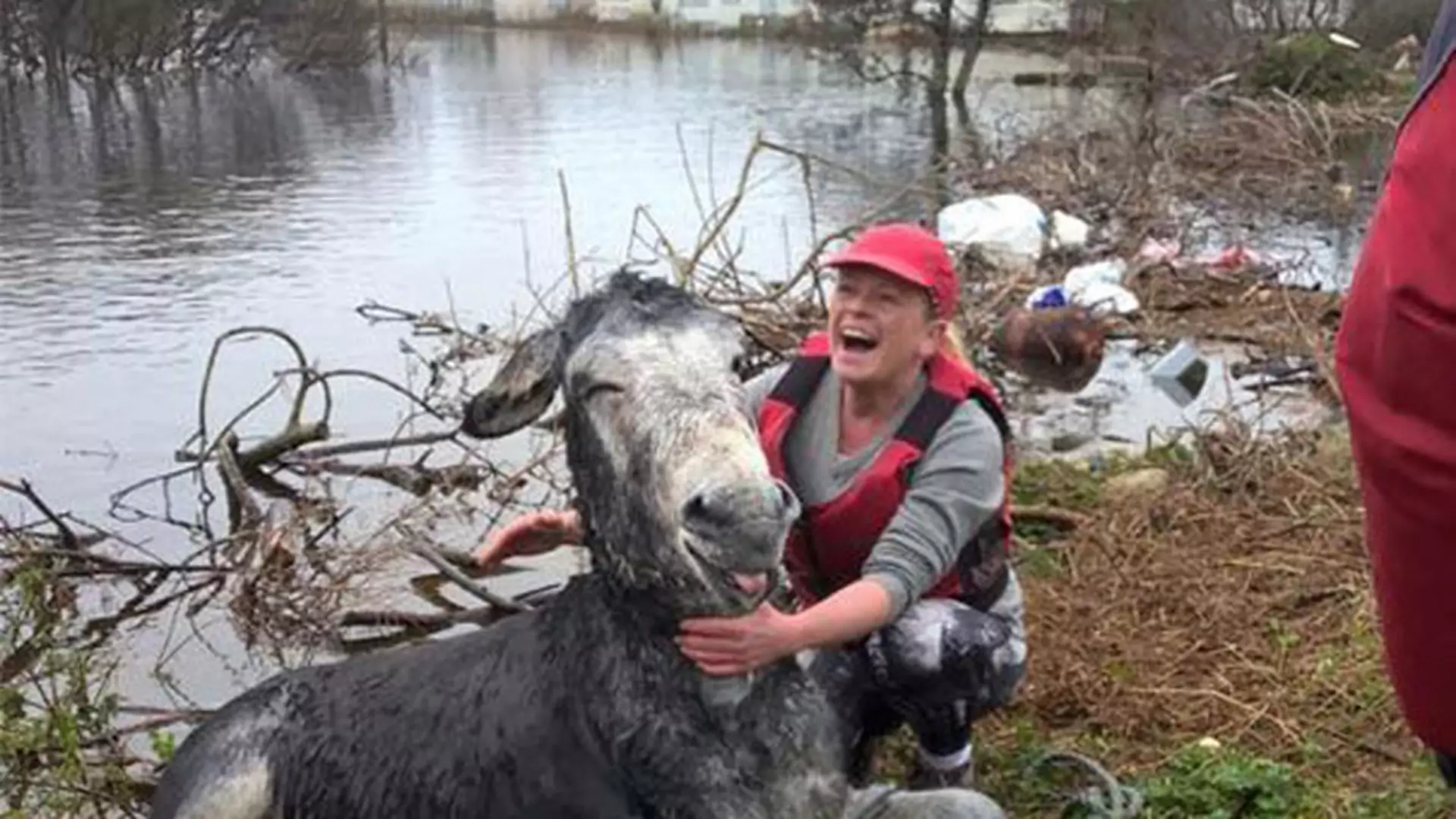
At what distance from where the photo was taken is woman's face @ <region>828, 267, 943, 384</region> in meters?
3.93

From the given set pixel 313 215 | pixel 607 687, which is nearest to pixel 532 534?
pixel 607 687

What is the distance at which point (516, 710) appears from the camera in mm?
3389

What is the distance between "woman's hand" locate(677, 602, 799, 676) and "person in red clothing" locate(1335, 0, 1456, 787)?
119 cm

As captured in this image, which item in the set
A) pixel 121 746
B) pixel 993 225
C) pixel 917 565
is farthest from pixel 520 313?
pixel 917 565

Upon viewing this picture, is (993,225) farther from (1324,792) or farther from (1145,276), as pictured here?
(1324,792)

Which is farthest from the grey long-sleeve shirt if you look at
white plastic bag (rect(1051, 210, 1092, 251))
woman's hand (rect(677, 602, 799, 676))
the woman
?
white plastic bag (rect(1051, 210, 1092, 251))

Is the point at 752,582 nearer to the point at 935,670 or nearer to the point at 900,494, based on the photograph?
the point at 900,494

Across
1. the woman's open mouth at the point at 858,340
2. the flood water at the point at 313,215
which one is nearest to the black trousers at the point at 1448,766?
the woman's open mouth at the point at 858,340

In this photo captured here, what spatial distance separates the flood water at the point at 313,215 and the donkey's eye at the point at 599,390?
4137 mm

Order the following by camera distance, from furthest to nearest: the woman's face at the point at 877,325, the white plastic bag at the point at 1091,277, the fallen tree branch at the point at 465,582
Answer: the white plastic bag at the point at 1091,277 < the fallen tree branch at the point at 465,582 < the woman's face at the point at 877,325

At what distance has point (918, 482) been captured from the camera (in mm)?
3938

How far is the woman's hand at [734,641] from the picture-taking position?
10.2ft

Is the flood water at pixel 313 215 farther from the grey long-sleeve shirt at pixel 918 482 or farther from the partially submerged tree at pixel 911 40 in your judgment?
the grey long-sleeve shirt at pixel 918 482

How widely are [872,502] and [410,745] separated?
1180 millimetres
